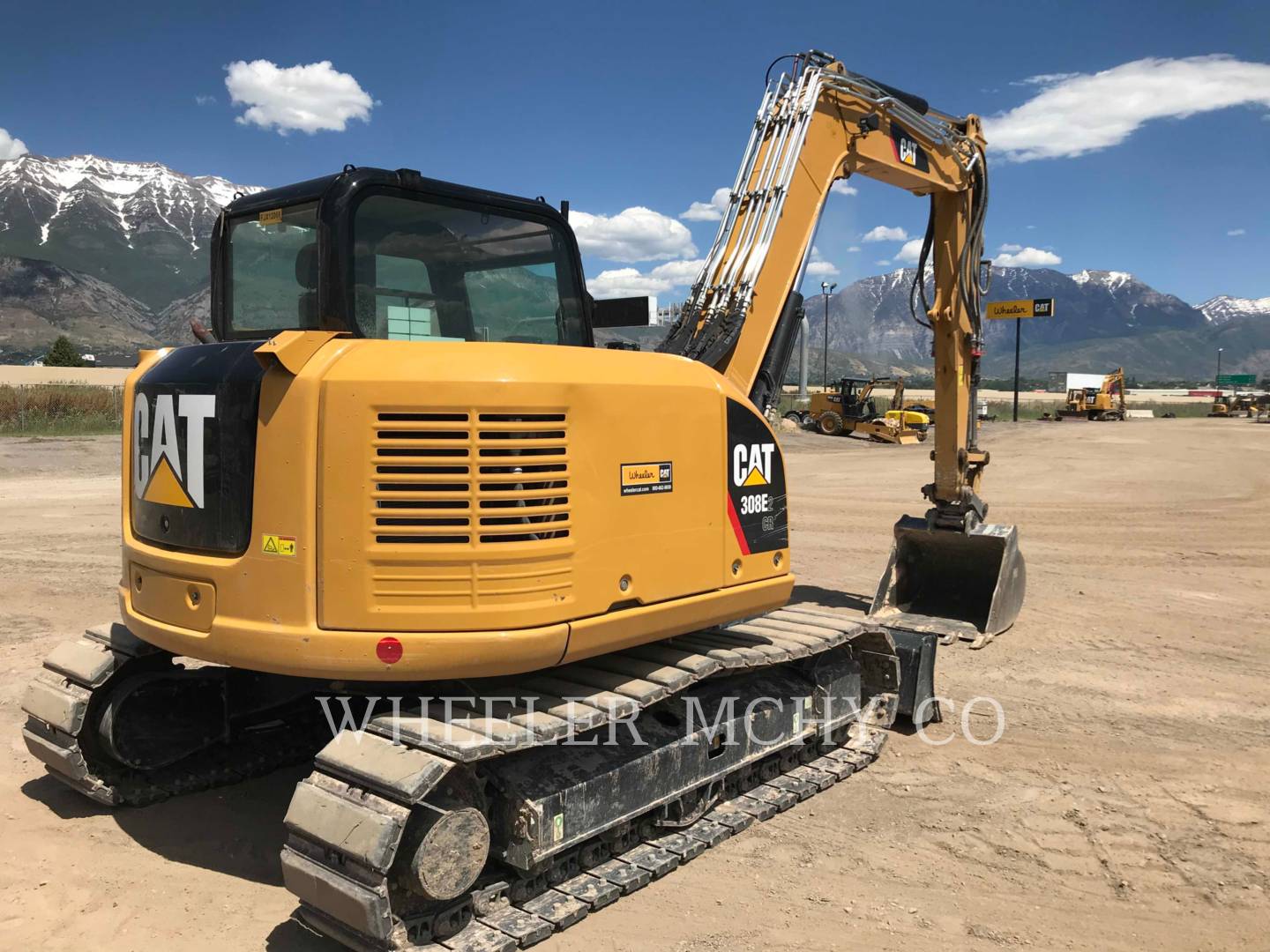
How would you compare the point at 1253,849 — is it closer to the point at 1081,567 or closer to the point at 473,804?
the point at 473,804

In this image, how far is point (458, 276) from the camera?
475 centimetres

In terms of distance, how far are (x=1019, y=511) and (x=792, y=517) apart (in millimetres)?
3957

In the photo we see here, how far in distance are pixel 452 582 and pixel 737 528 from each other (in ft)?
5.45

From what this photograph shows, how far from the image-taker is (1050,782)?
5.63 meters

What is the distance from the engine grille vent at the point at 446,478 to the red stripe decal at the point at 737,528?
1.33 meters

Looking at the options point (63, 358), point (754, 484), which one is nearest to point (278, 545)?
point (754, 484)

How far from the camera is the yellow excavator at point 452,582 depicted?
12.3 ft

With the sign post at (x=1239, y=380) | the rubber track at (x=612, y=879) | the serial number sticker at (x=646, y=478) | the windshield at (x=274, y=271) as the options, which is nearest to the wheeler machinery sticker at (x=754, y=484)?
the serial number sticker at (x=646, y=478)

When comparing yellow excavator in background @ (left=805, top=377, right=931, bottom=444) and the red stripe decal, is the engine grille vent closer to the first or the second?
the red stripe decal

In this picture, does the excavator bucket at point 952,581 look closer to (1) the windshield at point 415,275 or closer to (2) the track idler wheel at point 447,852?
(1) the windshield at point 415,275

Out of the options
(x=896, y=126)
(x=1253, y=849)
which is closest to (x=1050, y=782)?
(x=1253, y=849)

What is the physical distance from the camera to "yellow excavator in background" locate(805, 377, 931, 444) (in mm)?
34531

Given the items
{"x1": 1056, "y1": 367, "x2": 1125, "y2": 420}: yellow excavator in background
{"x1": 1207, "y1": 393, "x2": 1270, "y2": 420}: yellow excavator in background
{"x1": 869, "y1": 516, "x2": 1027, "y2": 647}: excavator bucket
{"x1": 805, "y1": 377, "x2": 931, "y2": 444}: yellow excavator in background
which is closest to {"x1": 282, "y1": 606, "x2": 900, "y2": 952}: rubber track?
{"x1": 869, "y1": 516, "x2": 1027, "y2": 647}: excavator bucket

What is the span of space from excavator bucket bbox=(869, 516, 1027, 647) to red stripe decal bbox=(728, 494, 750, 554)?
4192mm
